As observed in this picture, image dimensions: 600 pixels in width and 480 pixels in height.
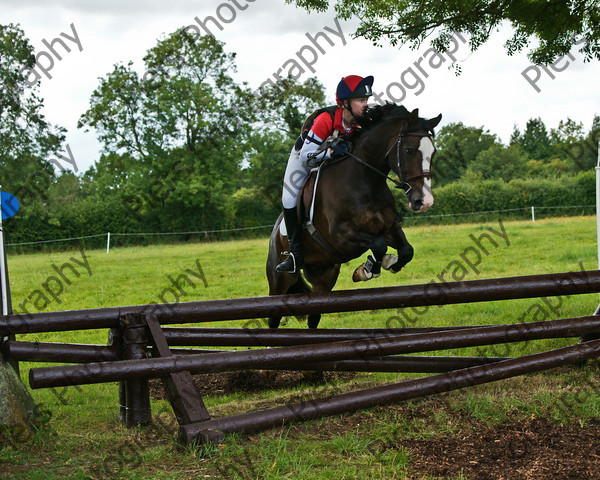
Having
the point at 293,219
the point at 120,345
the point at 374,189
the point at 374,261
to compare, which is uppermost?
the point at 374,189

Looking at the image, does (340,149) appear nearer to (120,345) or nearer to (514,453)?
(120,345)

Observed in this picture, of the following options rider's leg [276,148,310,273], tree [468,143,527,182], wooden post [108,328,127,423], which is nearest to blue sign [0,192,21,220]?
wooden post [108,328,127,423]

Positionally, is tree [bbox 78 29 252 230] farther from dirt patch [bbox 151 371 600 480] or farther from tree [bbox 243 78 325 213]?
dirt patch [bbox 151 371 600 480]

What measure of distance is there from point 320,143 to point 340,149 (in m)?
0.21

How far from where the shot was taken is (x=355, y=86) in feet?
13.9

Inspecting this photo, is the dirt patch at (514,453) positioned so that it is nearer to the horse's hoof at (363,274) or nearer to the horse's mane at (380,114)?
the horse's hoof at (363,274)

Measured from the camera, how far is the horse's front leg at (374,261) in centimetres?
404

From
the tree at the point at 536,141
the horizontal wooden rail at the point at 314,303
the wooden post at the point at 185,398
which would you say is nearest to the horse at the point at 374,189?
the horizontal wooden rail at the point at 314,303

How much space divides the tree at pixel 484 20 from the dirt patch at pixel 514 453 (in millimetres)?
4465

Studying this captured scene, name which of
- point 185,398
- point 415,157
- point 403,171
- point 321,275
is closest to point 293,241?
point 321,275

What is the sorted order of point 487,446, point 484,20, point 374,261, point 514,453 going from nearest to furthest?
point 514,453
point 487,446
point 374,261
point 484,20

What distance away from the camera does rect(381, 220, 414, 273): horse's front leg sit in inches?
164

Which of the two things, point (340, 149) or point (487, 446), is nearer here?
point (487, 446)

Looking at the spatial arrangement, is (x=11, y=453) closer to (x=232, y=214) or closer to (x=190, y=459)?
(x=190, y=459)
